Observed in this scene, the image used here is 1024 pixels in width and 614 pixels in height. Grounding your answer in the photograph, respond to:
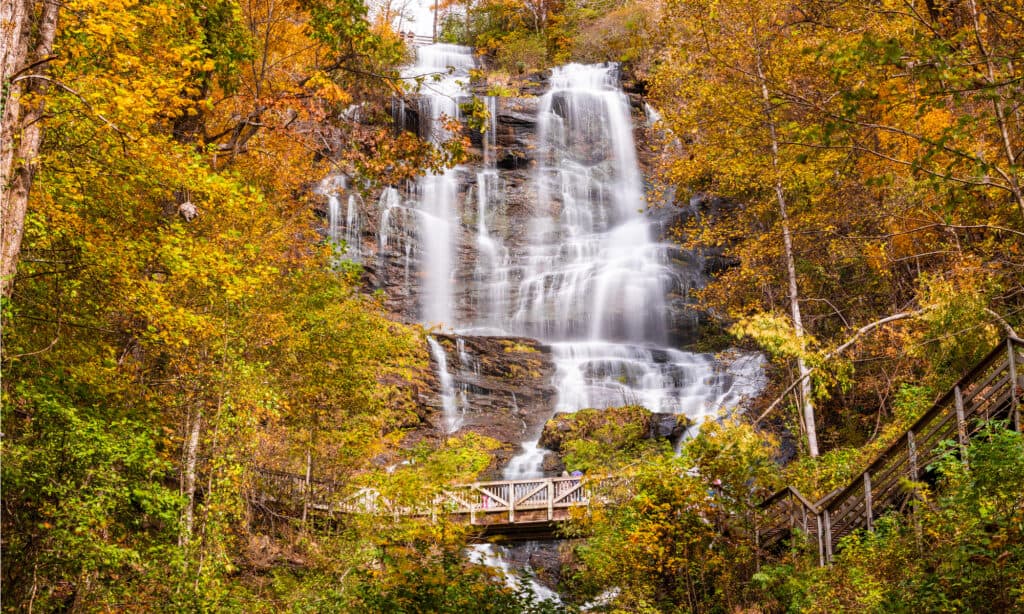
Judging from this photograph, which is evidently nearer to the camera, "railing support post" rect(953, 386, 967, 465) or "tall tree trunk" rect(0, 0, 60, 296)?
"tall tree trunk" rect(0, 0, 60, 296)

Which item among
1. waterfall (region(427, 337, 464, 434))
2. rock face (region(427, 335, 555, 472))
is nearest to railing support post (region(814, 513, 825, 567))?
rock face (region(427, 335, 555, 472))

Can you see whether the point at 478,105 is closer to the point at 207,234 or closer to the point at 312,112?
the point at 312,112

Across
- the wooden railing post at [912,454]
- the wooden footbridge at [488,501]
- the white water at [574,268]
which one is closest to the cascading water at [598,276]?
the white water at [574,268]

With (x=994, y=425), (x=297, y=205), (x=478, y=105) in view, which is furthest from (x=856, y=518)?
(x=297, y=205)

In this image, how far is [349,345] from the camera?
15.7 meters

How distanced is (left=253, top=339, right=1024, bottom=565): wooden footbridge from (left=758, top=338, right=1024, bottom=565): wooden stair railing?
12 mm

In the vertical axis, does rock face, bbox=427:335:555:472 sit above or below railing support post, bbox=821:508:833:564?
above

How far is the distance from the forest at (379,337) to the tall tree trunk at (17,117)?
0.04 meters

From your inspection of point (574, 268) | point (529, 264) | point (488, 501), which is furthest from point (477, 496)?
point (529, 264)

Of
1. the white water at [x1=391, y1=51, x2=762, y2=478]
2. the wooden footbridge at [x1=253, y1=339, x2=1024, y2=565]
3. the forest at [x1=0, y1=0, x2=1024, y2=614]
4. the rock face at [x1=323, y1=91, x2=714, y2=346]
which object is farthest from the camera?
the rock face at [x1=323, y1=91, x2=714, y2=346]

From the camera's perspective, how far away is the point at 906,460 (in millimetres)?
8883

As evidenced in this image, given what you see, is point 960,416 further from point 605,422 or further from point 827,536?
point 605,422

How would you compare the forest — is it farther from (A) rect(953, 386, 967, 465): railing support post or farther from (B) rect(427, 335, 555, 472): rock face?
(B) rect(427, 335, 555, 472): rock face

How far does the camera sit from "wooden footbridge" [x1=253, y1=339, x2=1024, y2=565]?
321 inches
